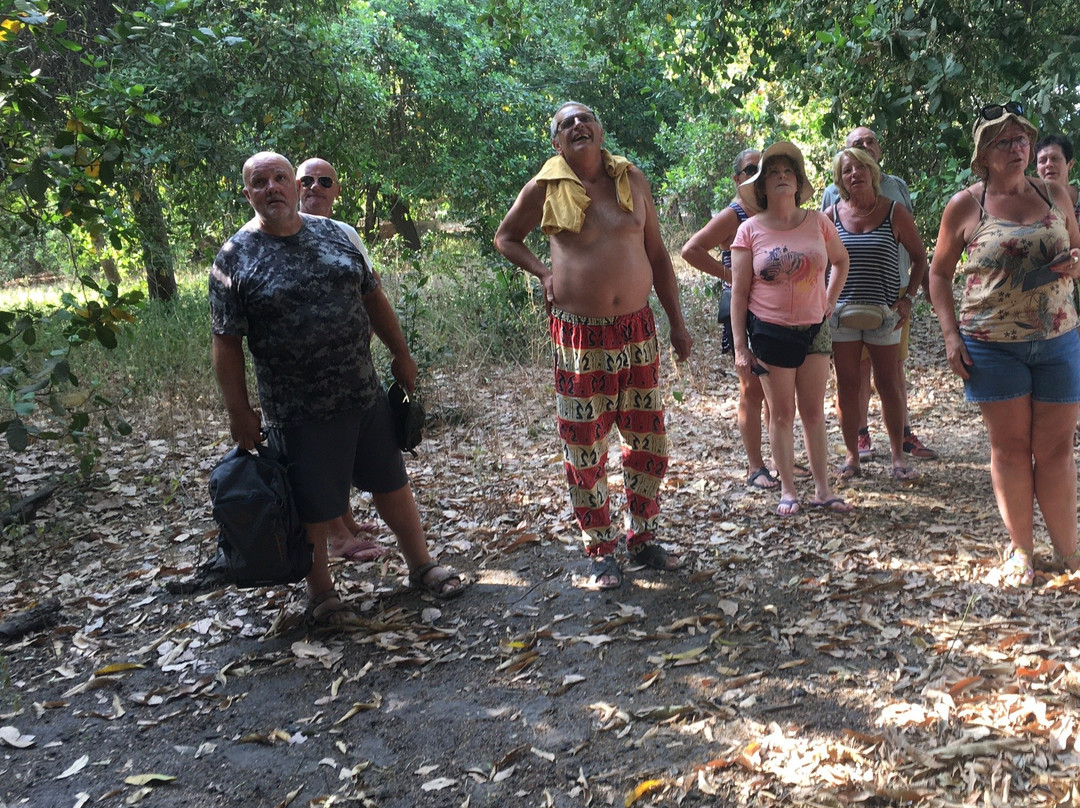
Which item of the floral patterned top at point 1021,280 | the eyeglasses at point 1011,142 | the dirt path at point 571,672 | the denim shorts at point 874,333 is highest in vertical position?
the eyeglasses at point 1011,142

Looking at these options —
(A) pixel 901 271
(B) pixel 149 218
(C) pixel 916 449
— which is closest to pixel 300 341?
(A) pixel 901 271

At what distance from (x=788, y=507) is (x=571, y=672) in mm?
1951

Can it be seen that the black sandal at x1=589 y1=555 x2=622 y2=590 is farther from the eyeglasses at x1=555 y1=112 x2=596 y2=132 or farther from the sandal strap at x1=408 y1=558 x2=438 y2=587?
the eyeglasses at x1=555 y1=112 x2=596 y2=132

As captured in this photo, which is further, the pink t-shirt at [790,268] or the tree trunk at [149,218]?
the tree trunk at [149,218]

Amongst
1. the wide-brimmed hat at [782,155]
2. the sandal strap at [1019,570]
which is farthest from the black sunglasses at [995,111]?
the sandal strap at [1019,570]

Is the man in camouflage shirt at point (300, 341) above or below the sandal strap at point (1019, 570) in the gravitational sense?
above

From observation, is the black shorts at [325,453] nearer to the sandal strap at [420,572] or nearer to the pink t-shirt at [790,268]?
the sandal strap at [420,572]

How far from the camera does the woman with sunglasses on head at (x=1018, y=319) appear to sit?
365cm

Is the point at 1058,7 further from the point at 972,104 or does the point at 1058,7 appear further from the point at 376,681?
the point at 376,681

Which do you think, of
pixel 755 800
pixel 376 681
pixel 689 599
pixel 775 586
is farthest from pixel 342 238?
pixel 755 800

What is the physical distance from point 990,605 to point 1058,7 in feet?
12.2

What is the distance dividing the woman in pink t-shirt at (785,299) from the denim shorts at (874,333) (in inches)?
14.1

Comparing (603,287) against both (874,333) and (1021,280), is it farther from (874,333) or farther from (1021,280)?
(874,333)

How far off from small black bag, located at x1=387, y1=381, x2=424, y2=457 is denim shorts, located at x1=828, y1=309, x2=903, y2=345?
2.56 m
